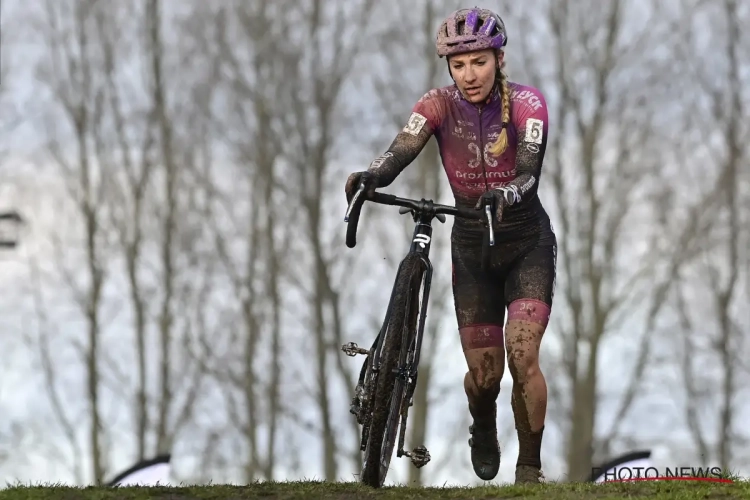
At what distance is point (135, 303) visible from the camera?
2698cm

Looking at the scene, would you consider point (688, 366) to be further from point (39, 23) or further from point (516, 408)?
point (516, 408)

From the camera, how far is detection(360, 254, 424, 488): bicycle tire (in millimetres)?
8445

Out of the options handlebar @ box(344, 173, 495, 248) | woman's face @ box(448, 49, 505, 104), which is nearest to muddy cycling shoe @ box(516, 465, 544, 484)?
handlebar @ box(344, 173, 495, 248)

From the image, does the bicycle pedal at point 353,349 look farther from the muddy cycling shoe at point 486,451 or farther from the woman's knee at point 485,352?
the muddy cycling shoe at point 486,451

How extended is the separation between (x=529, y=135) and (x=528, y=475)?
2311mm

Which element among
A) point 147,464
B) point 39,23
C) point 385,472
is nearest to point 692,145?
point 39,23

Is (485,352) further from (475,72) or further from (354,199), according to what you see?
(475,72)

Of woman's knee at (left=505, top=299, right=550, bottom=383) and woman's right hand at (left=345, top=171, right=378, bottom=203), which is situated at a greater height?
woman's right hand at (left=345, top=171, right=378, bottom=203)

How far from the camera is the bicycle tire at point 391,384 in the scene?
27.7 ft

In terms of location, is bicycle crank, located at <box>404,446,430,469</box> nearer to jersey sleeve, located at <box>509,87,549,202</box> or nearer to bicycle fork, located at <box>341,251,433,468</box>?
bicycle fork, located at <box>341,251,433,468</box>

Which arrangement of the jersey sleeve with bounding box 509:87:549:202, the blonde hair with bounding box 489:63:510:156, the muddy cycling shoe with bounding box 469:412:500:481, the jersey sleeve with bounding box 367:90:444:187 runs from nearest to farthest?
the jersey sleeve with bounding box 367:90:444:187
the jersey sleeve with bounding box 509:87:549:202
the blonde hair with bounding box 489:63:510:156
the muddy cycling shoe with bounding box 469:412:500:481

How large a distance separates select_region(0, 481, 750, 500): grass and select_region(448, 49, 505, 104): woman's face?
2622 millimetres

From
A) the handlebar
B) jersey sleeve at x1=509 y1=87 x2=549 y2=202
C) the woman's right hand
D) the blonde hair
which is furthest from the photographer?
the blonde hair

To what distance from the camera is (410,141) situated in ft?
29.8
